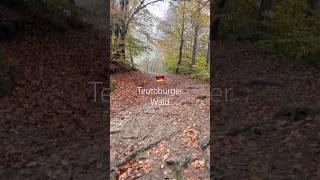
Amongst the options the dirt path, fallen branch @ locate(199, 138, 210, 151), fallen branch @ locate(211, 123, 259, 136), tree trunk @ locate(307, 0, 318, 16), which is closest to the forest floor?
fallen branch @ locate(211, 123, 259, 136)

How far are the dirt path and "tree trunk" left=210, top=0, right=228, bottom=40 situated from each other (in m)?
8.78

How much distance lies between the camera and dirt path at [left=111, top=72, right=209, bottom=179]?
232 inches

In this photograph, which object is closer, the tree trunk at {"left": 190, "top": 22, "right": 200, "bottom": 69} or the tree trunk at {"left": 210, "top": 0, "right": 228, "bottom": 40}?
the tree trunk at {"left": 210, "top": 0, "right": 228, "bottom": 40}

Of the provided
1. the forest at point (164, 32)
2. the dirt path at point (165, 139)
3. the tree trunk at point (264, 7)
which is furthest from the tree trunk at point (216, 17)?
the dirt path at point (165, 139)

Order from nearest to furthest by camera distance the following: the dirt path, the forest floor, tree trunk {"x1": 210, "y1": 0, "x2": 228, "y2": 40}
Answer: the forest floor → the dirt path → tree trunk {"x1": 210, "y1": 0, "x2": 228, "y2": 40}

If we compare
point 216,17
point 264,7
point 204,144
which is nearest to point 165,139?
point 204,144

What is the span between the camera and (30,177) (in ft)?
→ 20.5

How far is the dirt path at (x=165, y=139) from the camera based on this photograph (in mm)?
5895

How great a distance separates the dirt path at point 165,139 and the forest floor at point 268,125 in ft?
0.97

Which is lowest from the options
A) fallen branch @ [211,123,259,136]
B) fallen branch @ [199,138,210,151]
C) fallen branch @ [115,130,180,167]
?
fallen branch @ [115,130,180,167]

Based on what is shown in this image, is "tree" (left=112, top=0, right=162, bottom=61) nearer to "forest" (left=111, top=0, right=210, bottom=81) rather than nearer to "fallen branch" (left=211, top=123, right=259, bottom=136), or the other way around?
"forest" (left=111, top=0, right=210, bottom=81)

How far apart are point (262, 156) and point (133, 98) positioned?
25.1 ft

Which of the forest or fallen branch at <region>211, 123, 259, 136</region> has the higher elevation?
the forest

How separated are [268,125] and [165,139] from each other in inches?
80.7
